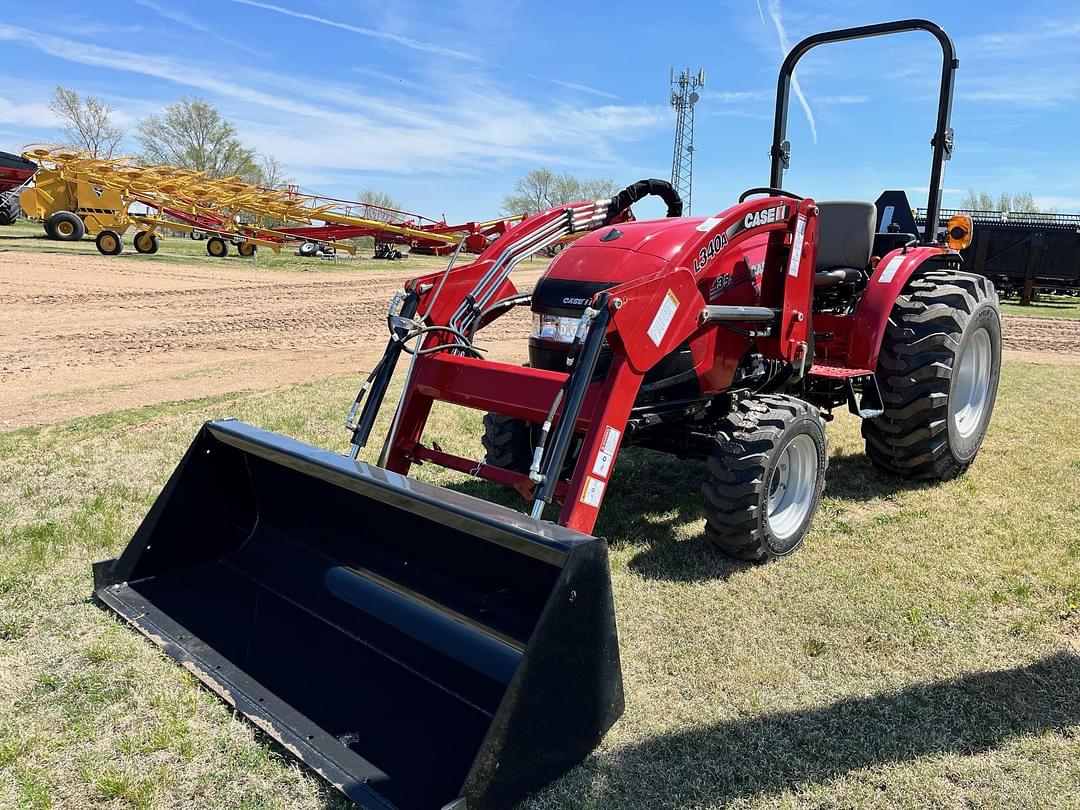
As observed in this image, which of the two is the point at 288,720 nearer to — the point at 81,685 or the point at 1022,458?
the point at 81,685

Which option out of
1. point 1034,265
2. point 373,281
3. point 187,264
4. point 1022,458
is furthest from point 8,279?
point 1034,265

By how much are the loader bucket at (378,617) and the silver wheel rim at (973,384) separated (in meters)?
3.90

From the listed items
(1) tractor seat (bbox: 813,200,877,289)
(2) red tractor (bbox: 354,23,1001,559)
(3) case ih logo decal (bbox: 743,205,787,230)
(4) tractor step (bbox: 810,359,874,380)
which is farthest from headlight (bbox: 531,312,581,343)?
(1) tractor seat (bbox: 813,200,877,289)

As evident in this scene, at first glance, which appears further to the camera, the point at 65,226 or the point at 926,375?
the point at 65,226

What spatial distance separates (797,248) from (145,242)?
22828mm

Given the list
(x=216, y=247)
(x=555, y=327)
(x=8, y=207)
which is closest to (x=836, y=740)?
(x=555, y=327)

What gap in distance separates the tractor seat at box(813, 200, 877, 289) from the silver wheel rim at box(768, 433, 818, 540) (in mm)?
1349

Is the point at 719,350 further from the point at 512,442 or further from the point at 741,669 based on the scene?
the point at 741,669

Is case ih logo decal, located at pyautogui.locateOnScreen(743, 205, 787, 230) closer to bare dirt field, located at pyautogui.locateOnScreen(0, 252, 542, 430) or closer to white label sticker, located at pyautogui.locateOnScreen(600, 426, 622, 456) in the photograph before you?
white label sticker, located at pyautogui.locateOnScreen(600, 426, 622, 456)

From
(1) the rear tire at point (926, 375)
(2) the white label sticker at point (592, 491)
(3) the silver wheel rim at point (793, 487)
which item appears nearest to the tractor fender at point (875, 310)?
(1) the rear tire at point (926, 375)

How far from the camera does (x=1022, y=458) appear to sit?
5477 millimetres

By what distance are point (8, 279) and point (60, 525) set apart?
14039 mm

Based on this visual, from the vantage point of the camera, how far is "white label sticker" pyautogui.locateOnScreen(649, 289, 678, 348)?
3.12 metres

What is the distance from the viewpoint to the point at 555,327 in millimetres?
3758
